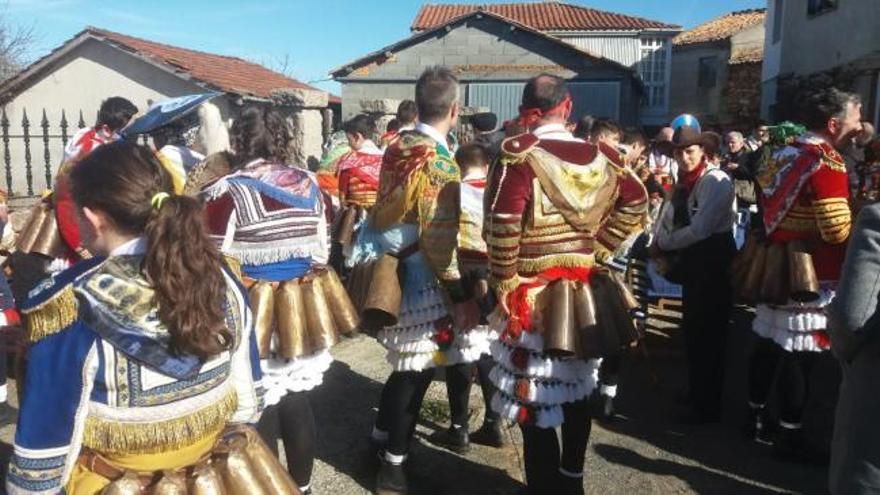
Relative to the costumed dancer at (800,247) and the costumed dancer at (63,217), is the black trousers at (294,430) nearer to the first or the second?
the costumed dancer at (63,217)

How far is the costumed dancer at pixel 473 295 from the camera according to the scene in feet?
11.1

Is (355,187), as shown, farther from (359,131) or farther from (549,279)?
(549,279)

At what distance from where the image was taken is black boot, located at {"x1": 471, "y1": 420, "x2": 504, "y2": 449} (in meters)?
4.23

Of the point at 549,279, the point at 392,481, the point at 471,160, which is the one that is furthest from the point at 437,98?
the point at 392,481

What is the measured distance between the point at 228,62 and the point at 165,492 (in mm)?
21591

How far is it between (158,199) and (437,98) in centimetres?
184

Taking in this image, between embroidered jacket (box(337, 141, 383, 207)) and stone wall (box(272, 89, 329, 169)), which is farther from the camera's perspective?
stone wall (box(272, 89, 329, 169))

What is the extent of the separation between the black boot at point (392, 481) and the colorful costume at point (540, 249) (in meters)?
0.72

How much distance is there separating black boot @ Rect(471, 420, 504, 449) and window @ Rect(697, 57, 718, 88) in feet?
111

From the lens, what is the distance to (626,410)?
479 cm

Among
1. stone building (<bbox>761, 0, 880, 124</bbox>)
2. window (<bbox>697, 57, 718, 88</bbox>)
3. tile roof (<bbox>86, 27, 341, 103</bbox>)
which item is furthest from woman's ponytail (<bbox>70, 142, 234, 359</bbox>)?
window (<bbox>697, 57, 718, 88</bbox>)

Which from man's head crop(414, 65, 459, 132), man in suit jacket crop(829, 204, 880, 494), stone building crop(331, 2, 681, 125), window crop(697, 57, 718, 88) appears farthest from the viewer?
window crop(697, 57, 718, 88)

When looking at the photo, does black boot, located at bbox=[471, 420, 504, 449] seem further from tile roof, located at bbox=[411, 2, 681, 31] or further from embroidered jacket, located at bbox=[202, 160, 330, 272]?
tile roof, located at bbox=[411, 2, 681, 31]

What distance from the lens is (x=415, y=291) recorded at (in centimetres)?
353
